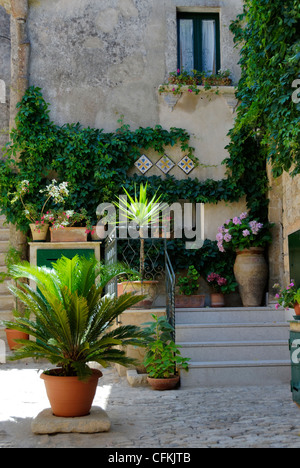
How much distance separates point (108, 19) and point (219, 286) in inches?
193

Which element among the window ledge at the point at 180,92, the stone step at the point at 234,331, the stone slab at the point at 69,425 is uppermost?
the window ledge at the point at 180,92

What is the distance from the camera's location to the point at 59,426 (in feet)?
13.8

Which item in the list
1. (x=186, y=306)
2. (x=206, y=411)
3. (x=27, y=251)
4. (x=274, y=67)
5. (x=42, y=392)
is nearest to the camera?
(x=206, y=411)

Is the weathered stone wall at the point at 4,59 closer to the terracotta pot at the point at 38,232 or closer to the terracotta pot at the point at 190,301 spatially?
the terracotta pot at the point at 38,232

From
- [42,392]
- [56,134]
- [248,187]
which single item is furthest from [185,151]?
[42,392]

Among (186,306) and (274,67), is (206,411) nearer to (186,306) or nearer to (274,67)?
(186,306)

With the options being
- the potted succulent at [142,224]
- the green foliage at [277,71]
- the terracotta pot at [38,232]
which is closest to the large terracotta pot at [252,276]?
the potted succulent at [142,224]

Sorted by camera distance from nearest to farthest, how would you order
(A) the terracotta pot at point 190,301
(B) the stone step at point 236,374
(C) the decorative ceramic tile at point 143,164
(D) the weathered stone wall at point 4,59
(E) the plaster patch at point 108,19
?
(B) the stone step at point 236,374 < (A) the terracotta pot at point 190,301 < (C) the decorative ceramic tile at point 143,164 < (E) the plaster patch at point 108,19 < (D) the weathered stone wall at point 4,59

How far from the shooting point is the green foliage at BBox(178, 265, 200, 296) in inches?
331

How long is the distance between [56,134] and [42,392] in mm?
4530

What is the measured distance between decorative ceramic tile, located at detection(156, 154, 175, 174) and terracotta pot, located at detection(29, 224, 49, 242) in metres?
2.15

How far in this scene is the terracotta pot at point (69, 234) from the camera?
846 centimetres

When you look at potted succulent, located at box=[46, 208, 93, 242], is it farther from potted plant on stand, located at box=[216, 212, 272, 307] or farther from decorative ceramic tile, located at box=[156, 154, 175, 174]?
potted plant on stand, located at box=[216, 212, 272, 307]

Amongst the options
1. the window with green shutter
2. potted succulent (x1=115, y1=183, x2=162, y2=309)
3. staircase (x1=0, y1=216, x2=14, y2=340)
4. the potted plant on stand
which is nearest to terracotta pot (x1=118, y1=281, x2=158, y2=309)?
potted succulent (x1=115, y1=183, x2=162, y2=309)
